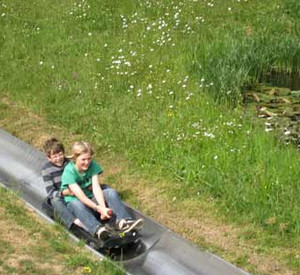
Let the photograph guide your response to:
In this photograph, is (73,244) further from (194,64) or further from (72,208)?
(194,64)

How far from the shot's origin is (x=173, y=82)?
895cm

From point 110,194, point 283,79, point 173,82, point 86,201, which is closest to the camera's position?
point 86,201

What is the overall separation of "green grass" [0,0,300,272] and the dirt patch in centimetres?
15

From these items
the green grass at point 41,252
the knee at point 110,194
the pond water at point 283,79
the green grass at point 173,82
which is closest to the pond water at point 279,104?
the pond water at point 283,79

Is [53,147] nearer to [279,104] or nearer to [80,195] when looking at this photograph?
[80,195]

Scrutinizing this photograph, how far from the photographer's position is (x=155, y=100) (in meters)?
8.69

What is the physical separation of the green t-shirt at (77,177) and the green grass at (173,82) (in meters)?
0.98

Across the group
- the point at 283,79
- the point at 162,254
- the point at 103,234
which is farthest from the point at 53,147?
the point at 283,79

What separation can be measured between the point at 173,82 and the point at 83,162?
2802mm

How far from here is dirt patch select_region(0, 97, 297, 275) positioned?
596 centimetres

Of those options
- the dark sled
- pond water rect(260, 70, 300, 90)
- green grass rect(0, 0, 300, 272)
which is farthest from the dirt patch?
pond water rect(260, 70, 300, 90)

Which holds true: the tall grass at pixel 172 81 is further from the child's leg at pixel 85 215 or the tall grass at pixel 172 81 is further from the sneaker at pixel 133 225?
the child's leg at pixel 85 215

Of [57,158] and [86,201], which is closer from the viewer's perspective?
[86,201]

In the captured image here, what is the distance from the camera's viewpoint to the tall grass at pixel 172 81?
271 inches
